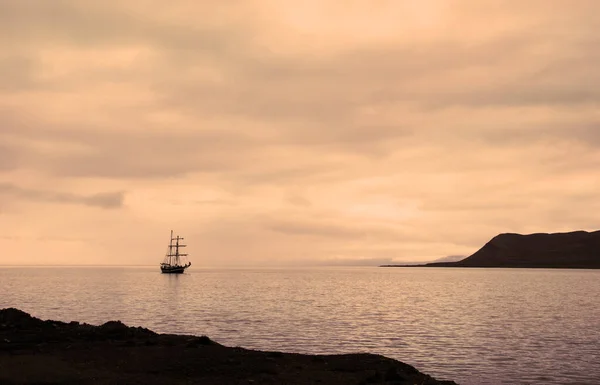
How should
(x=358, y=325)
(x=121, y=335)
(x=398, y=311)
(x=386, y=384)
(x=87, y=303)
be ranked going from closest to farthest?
(x=386, y=384) → (x=121, y=335) → (x=358, y=325) → (x=398, y=311) → (x=87, y=303)

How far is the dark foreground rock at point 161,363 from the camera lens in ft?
83.0

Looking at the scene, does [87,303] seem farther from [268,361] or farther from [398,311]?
[268,361]

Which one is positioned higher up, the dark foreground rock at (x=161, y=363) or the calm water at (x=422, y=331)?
the dark foreground rock at (x=161, y=363)

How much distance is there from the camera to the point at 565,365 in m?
40.4

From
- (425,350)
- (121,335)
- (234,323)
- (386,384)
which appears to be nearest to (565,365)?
(425,350)

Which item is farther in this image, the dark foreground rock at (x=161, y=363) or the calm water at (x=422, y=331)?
the calm water at (x=422, y=331)

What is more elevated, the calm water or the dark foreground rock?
the dark foreground rock

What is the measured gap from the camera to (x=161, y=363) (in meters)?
28.7

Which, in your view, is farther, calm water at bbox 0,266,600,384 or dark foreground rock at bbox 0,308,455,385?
calm water at bbox 0,266,600,384

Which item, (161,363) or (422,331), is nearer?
(161,363)

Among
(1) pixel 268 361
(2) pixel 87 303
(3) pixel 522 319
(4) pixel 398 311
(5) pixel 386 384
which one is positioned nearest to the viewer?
(5) pixel 386 384

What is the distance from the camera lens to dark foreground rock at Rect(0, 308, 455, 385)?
25.3 meters

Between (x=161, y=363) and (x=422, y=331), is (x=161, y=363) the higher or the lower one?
the higher one

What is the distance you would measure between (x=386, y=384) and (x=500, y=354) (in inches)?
972
